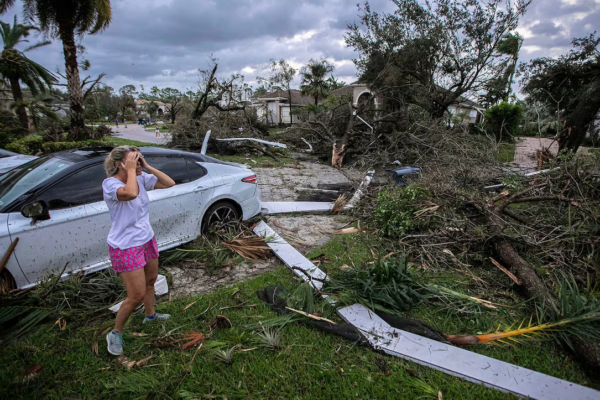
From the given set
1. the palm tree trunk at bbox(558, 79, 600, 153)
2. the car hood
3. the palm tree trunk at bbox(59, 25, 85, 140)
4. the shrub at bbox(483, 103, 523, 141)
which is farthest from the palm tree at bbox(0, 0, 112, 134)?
the shrub at bbox(483, 103, 523, 141)

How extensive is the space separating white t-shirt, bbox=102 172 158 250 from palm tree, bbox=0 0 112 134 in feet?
47.6

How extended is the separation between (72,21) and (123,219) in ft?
49.3

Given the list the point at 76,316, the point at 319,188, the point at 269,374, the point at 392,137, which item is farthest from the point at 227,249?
the point at 392,137

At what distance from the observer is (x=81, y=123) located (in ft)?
48.1

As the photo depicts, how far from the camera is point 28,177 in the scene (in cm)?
359

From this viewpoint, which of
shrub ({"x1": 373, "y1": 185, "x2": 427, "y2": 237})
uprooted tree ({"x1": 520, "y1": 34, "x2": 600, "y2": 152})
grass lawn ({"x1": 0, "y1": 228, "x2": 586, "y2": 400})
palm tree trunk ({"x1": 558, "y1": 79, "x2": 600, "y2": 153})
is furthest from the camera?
uprooted tree ({"x1": 520, "y1": 34, "x2": 600, "y2": 152})

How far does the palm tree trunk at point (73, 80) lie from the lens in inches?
512

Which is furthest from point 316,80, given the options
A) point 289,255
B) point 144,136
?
point 289,255

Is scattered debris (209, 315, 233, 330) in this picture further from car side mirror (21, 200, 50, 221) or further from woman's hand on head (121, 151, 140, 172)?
car side mirror (21, 200, 50, 221)

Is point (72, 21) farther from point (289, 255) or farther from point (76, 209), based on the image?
point (289, 255)

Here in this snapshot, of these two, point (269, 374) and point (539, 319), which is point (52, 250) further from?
point (539, 319)

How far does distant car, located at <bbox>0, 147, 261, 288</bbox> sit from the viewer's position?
10.2 feet

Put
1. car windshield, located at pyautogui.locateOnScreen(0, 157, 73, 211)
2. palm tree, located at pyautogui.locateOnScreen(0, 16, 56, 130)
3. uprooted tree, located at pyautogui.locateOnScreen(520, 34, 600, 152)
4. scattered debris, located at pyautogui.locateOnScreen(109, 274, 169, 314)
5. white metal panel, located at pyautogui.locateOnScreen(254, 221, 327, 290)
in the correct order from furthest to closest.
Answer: palm tree, located at pyautogui.locateOnScreen(0, 16, 56, 130)
uprooted tree, located at pyautogui.locateOnScreen(520, 34, 600, 152)
white metal panel, located at pyautogui.locateOnScreen(254, 221, 327, 290)
scattered debris, located at pyautogui.locateOnScreen(109, 274, 169, 314)
car windshield, located at pyautogui.locateOnScreen(0, 157, 73, 211)

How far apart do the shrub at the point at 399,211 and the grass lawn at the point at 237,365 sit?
1.88 metres
